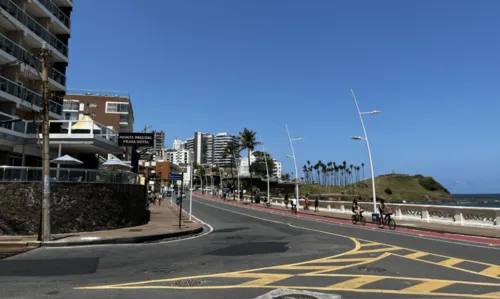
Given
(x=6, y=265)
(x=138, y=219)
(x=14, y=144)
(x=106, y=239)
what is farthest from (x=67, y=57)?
(x=6, y=265)

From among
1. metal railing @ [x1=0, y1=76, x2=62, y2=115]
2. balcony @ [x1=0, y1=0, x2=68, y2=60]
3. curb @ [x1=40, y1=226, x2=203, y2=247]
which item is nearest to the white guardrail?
curb @ [x1=40, y1=226, x2=203, y2=247]

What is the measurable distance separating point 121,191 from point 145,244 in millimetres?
6030

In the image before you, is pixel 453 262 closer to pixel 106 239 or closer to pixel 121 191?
pixel 106 239

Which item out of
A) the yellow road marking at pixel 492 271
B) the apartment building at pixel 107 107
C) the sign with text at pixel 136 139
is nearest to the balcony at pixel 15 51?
the sign with text at pixel 136 139

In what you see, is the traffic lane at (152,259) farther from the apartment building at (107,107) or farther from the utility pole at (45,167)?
the apartment building at (107,107)

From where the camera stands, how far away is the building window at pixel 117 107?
90312mm

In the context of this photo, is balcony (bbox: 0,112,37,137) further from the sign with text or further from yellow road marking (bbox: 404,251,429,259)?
yellow road marking (bbox: 404,251,429,259)

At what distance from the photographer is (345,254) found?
1284cm

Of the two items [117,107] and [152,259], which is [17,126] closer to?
[152,259]

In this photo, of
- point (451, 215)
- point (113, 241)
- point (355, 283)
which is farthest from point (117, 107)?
point (355, 283)

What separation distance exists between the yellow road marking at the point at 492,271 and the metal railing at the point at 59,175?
17.0 meters

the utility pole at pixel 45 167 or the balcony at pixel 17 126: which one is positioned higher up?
Answer: the balcony at pixel 17 126

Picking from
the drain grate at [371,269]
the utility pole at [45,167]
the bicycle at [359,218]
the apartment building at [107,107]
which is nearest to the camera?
the drain grate at [371,269]

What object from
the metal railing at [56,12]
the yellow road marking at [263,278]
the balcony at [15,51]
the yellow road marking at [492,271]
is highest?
the metal railing at [56,12]
